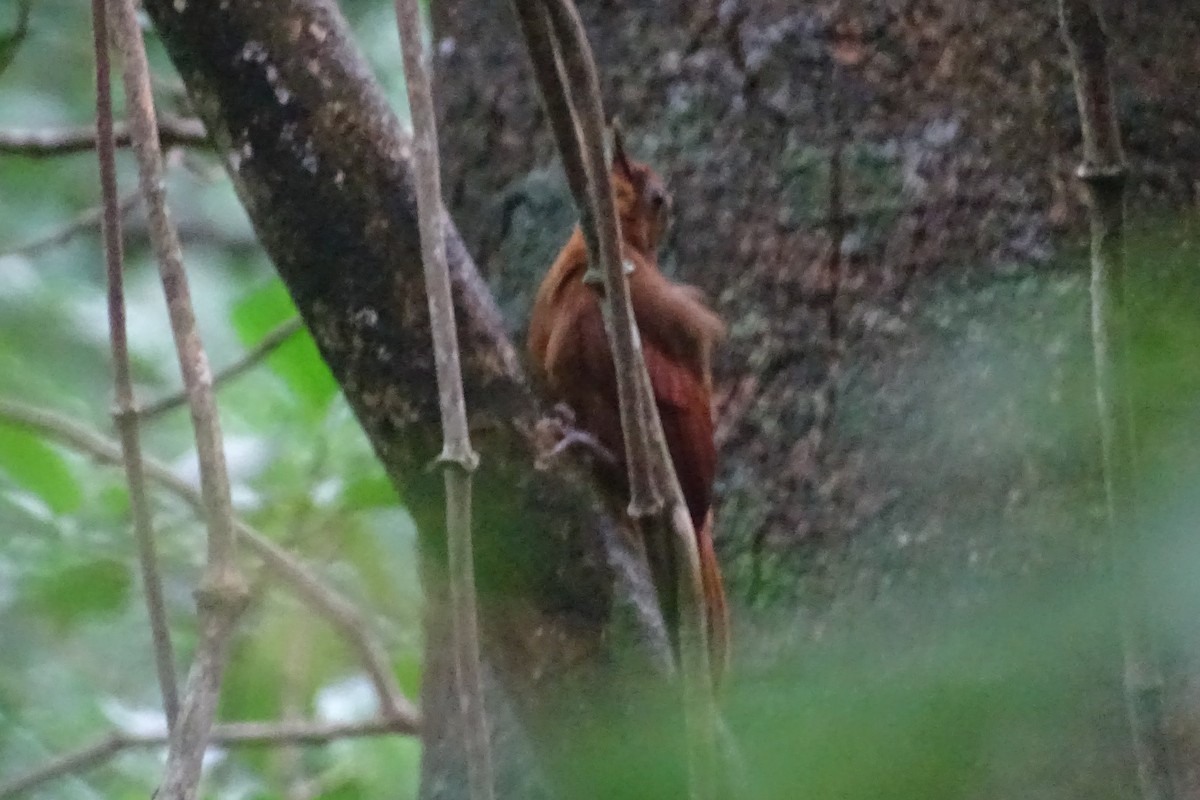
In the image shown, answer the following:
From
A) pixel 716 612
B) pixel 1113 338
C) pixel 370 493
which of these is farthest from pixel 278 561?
pixel 1113 338

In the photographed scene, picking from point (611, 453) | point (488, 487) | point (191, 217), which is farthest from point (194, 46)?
point (191, 217)

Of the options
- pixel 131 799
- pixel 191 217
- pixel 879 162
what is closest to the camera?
pixel 879 162

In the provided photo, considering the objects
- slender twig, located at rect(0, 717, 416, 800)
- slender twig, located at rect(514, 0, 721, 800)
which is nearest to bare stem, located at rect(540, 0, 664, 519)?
slender twig, located at rect(514, 0, 721, 800)

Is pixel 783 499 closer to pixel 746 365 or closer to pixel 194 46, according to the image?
pixel 746 365

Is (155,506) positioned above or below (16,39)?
below

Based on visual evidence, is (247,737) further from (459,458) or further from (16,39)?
(459,458)

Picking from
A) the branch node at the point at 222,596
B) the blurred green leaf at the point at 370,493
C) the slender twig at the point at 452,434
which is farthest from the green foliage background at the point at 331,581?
the branch node at the point at 222,596

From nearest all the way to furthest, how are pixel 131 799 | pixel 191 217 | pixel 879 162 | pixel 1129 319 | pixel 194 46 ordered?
pixel 1129 319 → pixel 194 46 → pixel 879 162 → pixel 131 799 → pixel 191 217
